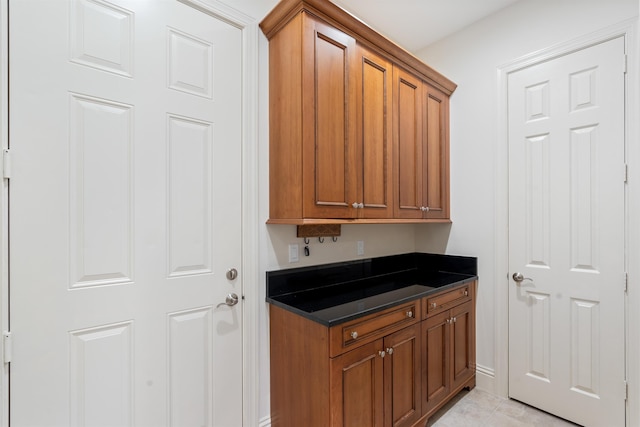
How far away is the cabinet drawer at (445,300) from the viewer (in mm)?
2000

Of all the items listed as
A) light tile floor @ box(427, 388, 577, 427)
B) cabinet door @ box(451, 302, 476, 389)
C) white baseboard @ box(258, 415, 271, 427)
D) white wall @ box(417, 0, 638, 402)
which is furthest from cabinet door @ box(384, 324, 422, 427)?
white wall @ box(417, 0, 638, 402)

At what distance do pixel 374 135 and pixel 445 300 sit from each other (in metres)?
1.23

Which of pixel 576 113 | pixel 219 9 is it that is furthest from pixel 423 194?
pixel 219 9

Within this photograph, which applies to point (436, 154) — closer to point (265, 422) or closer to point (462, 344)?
point (462, 344)

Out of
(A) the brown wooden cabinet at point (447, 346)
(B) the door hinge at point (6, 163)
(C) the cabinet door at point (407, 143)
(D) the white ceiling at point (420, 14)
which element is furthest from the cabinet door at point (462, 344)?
(B) the door hinge at point (6, 163)

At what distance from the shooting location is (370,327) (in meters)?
1.63

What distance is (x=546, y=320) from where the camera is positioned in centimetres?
219

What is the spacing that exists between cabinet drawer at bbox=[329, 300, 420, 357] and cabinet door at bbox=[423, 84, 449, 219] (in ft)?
2.86

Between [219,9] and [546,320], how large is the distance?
2852 mm

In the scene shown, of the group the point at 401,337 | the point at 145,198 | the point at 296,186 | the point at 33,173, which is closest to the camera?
the point at 33,173

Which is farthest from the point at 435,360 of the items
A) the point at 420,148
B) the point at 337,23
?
the point at 337,23

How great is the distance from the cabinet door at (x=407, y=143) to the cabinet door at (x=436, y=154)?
10 centimetres

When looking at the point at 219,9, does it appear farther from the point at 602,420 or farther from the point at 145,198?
the point at 602,420

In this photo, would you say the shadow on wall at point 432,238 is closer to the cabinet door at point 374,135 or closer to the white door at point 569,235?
the white door at point 569,235
